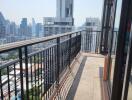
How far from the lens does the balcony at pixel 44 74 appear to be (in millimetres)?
1391

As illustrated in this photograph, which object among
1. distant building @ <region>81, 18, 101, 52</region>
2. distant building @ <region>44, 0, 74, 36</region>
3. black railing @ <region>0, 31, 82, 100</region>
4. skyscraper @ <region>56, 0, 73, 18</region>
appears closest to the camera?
black railing @ <region>0, 31, 82, 100</region>

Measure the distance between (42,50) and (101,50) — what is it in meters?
5.14

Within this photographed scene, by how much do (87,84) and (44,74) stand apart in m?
1.40

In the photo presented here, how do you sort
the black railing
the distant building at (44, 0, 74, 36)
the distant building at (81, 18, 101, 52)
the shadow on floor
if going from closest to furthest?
the black railing < the shadow on floor < the distant building at (81, 18, 101, 52) < the distant building at (44, 0, 74, 36)

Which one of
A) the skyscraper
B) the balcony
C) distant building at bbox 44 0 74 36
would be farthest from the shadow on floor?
the skyscraper

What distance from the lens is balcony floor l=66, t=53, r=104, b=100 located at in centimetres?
293

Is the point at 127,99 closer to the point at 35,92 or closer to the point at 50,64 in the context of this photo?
the point at 35,92

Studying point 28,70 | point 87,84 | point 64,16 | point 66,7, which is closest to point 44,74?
point 28,70

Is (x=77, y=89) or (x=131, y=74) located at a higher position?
(x=131, y=74)

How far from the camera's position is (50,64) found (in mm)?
2594

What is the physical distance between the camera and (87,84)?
3.52 meters

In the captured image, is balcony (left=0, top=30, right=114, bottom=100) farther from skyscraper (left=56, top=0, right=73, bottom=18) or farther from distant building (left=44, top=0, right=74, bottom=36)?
skyscraper (left=56, top=0, right=73, bottom=18)

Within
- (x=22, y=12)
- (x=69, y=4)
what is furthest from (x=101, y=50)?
(x=22, y=12)

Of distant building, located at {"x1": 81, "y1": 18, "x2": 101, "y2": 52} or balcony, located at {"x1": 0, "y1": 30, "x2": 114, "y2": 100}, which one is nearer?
balcony, located at {"x1": 0, "y1": 30, "x2": 114, "y2": 100}
